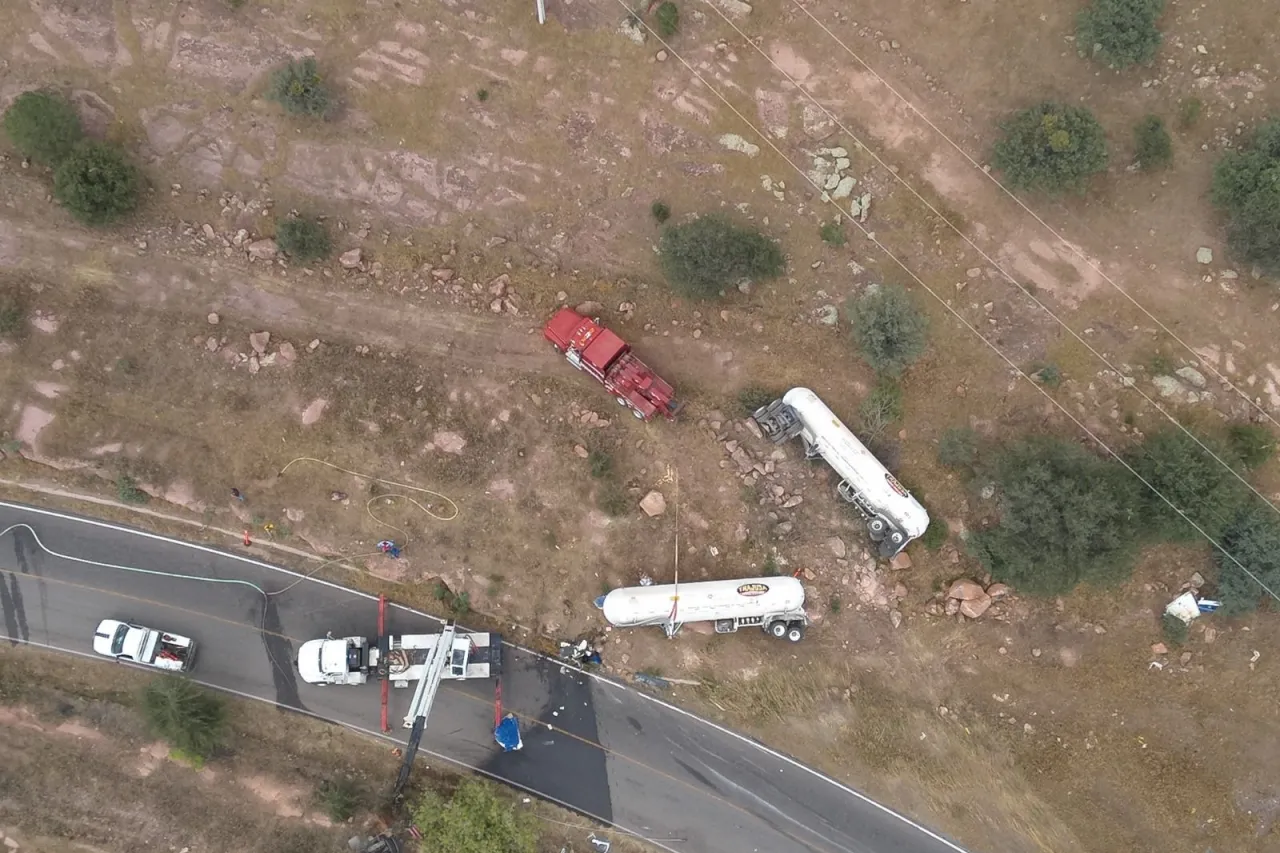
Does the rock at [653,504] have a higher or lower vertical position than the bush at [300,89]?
lower

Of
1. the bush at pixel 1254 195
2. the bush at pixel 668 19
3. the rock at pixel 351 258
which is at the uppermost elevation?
the bush at pixel 1254 195

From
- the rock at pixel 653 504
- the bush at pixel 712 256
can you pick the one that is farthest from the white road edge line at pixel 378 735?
the bush at pixel 712 256

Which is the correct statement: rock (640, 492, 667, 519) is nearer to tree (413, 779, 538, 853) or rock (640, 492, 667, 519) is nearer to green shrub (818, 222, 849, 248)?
tree (413, 779, 538, 853)

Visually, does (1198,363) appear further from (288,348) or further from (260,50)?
(260,50)

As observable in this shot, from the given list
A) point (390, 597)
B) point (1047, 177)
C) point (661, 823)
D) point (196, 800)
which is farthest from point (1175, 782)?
point (196, 800)

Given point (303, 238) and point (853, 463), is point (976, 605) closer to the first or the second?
point (853, 463)

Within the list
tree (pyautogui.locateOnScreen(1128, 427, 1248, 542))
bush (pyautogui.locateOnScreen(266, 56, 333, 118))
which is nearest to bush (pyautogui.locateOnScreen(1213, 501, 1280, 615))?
tree (pyautogui.locateOnScreen(1128, 427, 1248, 542))

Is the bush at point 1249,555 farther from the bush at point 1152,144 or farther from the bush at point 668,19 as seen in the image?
the bush at point 668,19
